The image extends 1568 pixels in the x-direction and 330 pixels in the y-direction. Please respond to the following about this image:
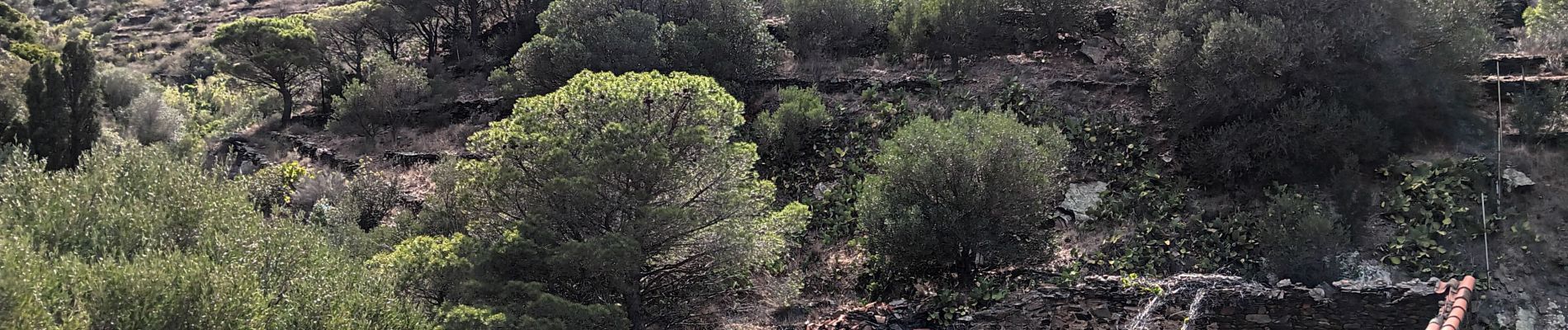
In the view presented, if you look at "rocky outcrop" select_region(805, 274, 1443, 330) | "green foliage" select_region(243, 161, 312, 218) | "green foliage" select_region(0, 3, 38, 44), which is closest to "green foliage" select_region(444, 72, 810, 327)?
"rocky outcrop" select_region(805, 274, 1443, 330)

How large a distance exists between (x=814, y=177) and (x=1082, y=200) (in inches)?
181

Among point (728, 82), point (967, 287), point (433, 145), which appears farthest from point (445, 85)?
point (967, 287)

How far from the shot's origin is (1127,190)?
51.5 ft

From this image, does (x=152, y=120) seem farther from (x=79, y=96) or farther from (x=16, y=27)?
(x=16, y=27)

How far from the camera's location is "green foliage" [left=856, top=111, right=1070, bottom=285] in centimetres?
1341

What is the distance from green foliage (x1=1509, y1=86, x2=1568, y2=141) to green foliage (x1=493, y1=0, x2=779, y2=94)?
43.6ft

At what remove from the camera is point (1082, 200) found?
15734 mm

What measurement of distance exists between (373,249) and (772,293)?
17.7 ft

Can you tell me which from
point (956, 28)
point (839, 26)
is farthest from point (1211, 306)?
point (839, 26)

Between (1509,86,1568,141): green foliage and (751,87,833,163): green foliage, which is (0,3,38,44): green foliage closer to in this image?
(751,87,833,163): green foliage

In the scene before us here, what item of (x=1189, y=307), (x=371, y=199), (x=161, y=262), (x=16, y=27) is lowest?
(x=371, y=199)

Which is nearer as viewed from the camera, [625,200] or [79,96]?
[625,200]

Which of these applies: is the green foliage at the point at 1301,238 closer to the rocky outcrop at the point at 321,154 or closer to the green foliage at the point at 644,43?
the green foliage at the point at 644,43

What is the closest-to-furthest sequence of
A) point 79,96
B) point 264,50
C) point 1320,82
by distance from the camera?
point 1320,82
point 79,96
point 264,50
